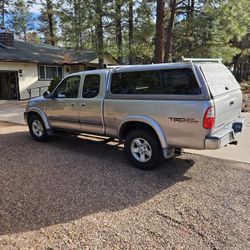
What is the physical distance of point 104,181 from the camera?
4.61m

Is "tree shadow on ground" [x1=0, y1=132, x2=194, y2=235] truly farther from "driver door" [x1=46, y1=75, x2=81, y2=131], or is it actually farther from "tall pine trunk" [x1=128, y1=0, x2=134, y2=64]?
"tall pine trunk" [x1=128, y1=0, x2=134, y2=64]

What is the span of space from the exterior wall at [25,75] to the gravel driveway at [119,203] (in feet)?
48.7

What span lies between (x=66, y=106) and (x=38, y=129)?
54.6 inches

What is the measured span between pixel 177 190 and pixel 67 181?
1.84 metres

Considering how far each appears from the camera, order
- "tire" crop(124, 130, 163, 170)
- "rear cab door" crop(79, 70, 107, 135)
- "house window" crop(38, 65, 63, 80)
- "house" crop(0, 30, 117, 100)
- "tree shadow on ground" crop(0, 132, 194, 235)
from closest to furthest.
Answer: "tree shadow on ground" crop(0, 132, 194, 235)
"tire" crop(124, 130, 163, 170)
"rear cab door" crop(79, 70, 107, 135)
"house" crop(0, 30, 117, 100)
"house window" crop(38, 65, 63, 80)

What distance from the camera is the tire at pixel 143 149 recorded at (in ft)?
16.0

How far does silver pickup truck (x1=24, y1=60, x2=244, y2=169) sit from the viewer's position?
4.28m

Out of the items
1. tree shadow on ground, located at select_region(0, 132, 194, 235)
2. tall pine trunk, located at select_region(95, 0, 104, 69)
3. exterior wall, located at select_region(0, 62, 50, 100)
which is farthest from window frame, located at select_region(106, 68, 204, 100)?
exterior wall, located at select_region(0, 62, 50, 100)

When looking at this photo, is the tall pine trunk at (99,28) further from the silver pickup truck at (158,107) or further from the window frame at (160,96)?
the window frame at (160,96)

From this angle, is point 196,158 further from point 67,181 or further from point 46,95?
point 46,95

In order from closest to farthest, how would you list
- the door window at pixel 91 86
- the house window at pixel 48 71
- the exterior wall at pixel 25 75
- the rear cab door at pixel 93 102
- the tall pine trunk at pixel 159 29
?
the rear cab door at pixel 93 102, the door window at pixel 91 86, the tall pine trunk at pixel 159 29, the exterior wall at pixel 25 75, the house window at pixel 48 71

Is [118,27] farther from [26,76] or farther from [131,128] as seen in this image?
[131,128]

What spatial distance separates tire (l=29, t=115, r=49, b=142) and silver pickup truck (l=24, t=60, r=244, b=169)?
1087mm

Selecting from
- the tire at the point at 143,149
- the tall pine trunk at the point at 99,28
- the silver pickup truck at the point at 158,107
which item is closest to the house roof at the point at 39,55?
the tall pine trunk at the point at 99,28
